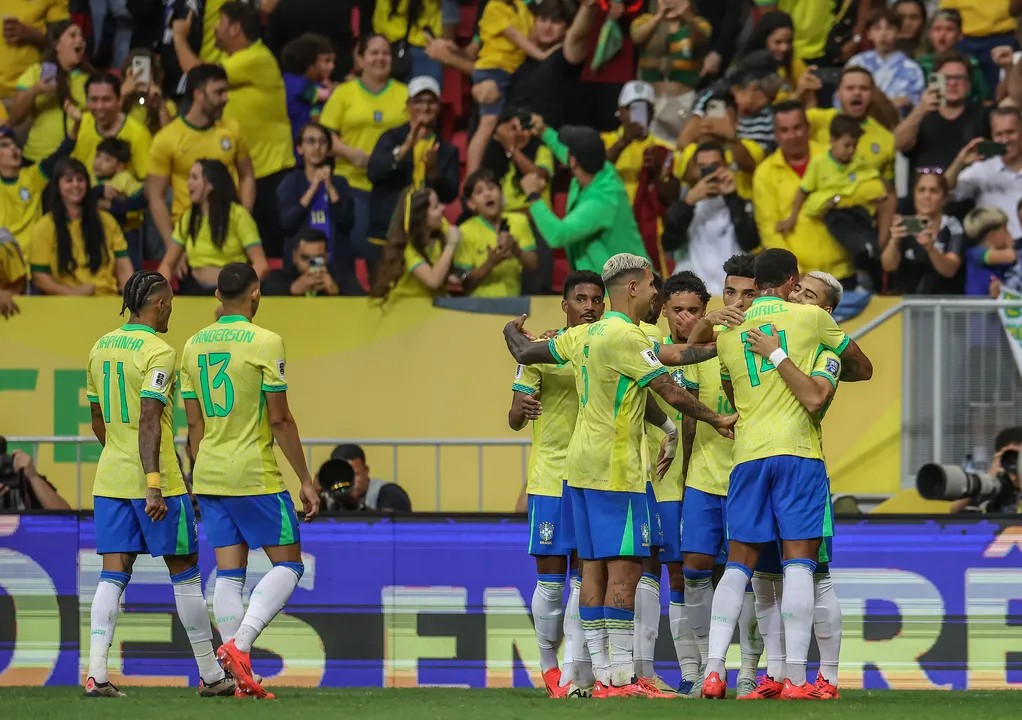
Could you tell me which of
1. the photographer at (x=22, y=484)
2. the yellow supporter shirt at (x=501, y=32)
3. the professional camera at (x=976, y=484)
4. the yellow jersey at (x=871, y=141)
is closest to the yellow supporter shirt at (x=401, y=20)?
the yellow supporter shirt at (x=501, y=32)

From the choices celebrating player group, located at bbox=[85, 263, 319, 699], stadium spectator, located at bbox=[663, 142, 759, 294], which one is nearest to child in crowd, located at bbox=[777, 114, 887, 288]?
stadium spectator, located at bbox=[663, 142, 759, 294]

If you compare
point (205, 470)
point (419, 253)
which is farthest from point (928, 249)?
point (205, 470)

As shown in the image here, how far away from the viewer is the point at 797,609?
23.5 ft

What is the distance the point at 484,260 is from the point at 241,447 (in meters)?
4.64

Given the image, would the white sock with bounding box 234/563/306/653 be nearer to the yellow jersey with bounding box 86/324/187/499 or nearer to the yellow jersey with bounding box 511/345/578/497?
the yellow jersey with bounding box 86/324/187/499

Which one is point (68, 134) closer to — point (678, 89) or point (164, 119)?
point (164, 119)

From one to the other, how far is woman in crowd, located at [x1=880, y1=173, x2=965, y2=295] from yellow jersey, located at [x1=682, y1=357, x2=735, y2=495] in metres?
4.06

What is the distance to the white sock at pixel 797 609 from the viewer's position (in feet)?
23.5

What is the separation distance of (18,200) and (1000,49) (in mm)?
8388

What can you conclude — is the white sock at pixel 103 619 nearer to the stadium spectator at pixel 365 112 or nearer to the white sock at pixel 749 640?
the white sock at pixel 749 640

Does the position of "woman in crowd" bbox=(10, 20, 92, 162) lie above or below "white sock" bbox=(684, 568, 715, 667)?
above

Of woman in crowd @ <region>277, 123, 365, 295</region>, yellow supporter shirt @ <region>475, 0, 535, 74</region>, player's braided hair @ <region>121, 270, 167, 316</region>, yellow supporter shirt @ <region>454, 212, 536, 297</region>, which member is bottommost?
player's braided hair @ <region>121, 270, 167, 316</region>

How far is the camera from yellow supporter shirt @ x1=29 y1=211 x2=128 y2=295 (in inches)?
494

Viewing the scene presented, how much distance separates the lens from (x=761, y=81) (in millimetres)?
12734
